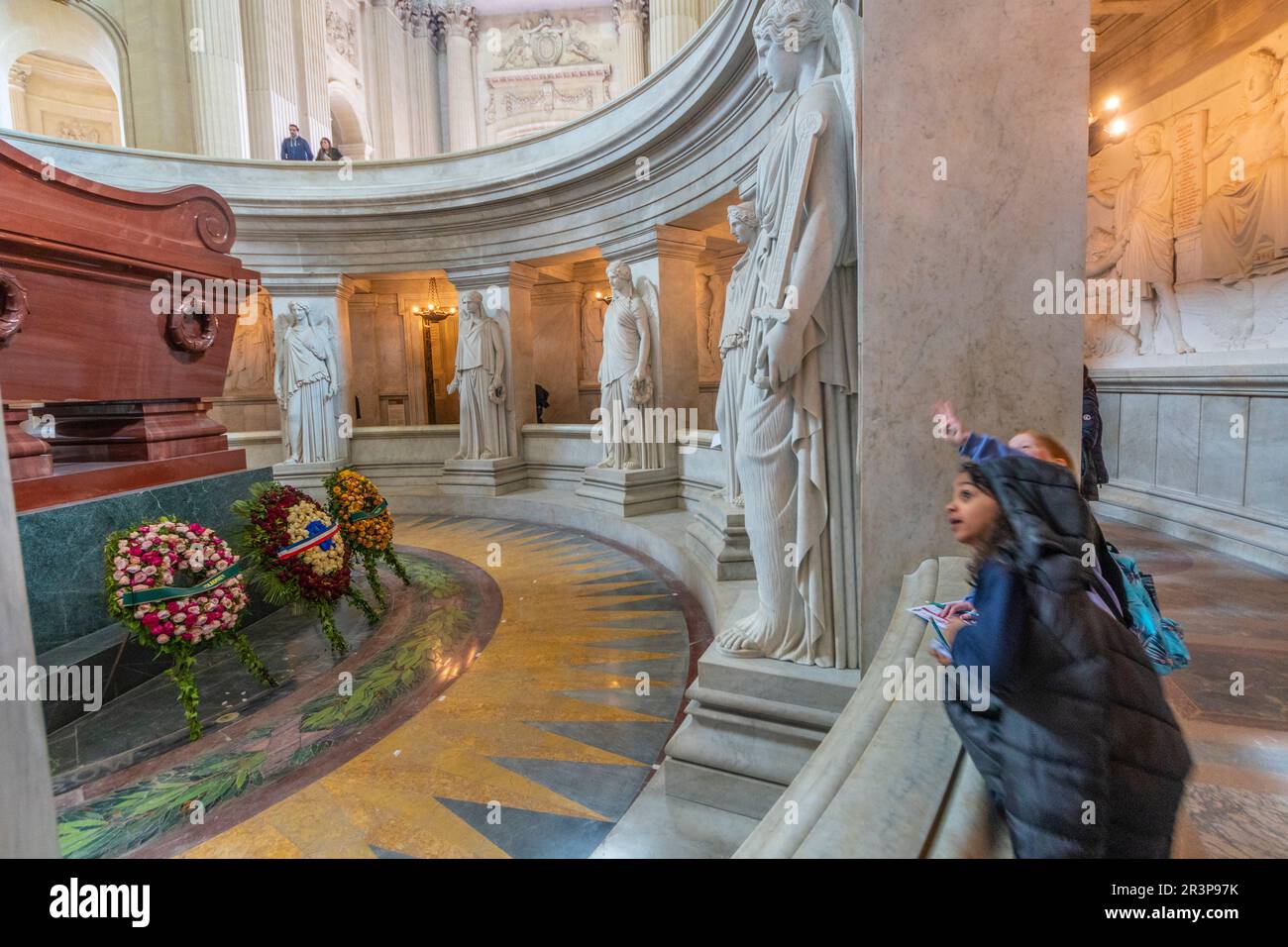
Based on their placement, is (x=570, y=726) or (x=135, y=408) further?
(x=135, y=408)

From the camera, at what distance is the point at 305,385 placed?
9.67m

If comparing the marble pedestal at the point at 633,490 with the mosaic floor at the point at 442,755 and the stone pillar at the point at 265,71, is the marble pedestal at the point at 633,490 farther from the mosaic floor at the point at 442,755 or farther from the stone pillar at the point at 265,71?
the stone pillar at the point at 265,71

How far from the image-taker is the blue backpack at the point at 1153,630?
1493mm

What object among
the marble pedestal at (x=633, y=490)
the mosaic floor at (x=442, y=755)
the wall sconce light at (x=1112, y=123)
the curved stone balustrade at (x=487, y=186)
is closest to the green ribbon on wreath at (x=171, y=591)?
the mosaic floor at (x=442, y=755)

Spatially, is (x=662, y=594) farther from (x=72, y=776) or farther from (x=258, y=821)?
(x=72, y=776)

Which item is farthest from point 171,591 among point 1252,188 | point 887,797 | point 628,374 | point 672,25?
point 672,25

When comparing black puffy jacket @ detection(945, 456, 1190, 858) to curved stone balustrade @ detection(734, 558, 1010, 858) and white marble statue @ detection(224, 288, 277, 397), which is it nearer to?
curved stone balustrade @ detection(734, 558, 1010, 858)

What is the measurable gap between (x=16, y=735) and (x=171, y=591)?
2602mm

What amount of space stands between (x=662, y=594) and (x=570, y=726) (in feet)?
7.00

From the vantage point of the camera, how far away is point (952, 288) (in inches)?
88.7

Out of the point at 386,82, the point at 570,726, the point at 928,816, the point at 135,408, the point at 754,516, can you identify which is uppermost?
the point at 386,82

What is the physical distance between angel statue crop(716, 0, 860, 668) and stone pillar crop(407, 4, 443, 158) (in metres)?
21.1

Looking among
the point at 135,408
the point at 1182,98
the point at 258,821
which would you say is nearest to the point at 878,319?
the point at 258,821

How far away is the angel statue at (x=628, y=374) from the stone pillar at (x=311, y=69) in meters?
11.2
